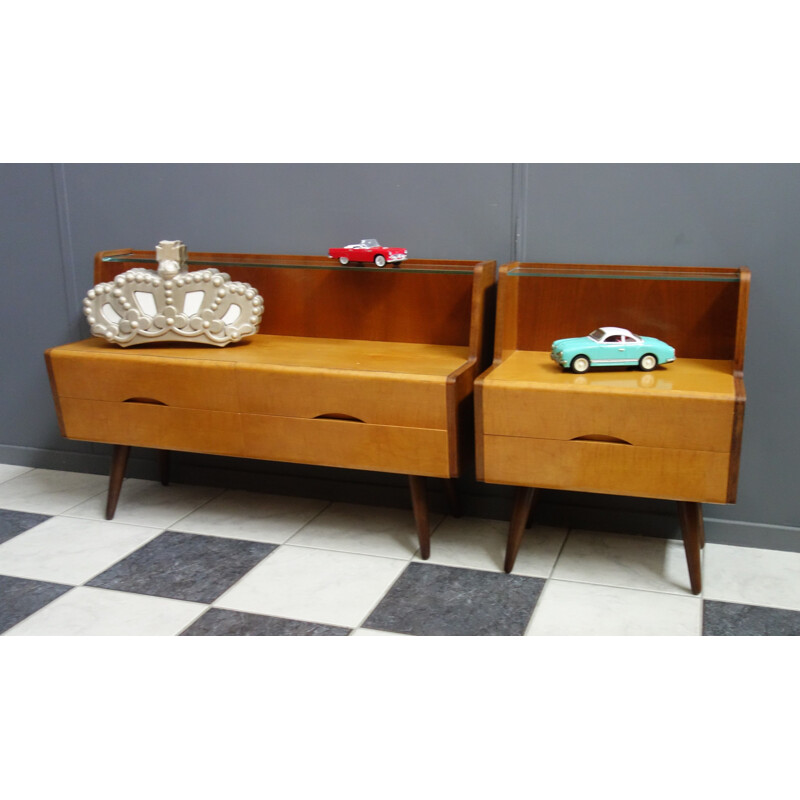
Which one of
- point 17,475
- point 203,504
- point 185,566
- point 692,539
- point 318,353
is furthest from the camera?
point 17,475

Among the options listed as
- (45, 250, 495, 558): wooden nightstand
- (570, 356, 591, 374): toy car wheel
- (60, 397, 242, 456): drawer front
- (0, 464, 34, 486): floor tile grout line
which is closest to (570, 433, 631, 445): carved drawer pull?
(570, 356, 591, 374): toy car wheel

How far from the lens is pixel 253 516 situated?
109 inches

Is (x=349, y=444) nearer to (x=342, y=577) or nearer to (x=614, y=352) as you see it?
(x=342, y=577)

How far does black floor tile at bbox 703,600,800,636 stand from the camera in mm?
2037

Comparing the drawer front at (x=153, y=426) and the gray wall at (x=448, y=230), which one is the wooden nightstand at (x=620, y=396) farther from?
the drawer front at (x=153, y=426)

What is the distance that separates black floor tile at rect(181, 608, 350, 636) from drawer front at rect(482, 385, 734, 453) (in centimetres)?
65

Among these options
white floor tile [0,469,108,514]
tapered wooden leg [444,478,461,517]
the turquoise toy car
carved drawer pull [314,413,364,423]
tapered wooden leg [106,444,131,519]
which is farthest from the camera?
white floor tile [0,469,108,514]

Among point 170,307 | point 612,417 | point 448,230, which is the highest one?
point 448,230

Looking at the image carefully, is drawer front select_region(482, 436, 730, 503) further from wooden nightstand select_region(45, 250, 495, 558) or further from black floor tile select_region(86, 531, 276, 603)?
black floor tile select_region(86, 531, 276, 603)

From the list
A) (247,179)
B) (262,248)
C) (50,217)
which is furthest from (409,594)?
(50,217)

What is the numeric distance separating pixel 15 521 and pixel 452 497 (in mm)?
1405

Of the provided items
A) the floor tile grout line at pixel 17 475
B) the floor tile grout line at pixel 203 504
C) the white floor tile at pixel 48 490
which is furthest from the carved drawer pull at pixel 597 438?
the floor tile grout line at pixel 17 475

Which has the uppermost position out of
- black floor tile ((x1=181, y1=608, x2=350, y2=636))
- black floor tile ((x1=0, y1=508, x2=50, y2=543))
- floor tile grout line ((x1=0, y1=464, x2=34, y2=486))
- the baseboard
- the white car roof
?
the white car roof

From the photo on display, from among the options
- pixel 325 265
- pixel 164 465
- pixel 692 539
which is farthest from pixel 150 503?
pixel 692 539
